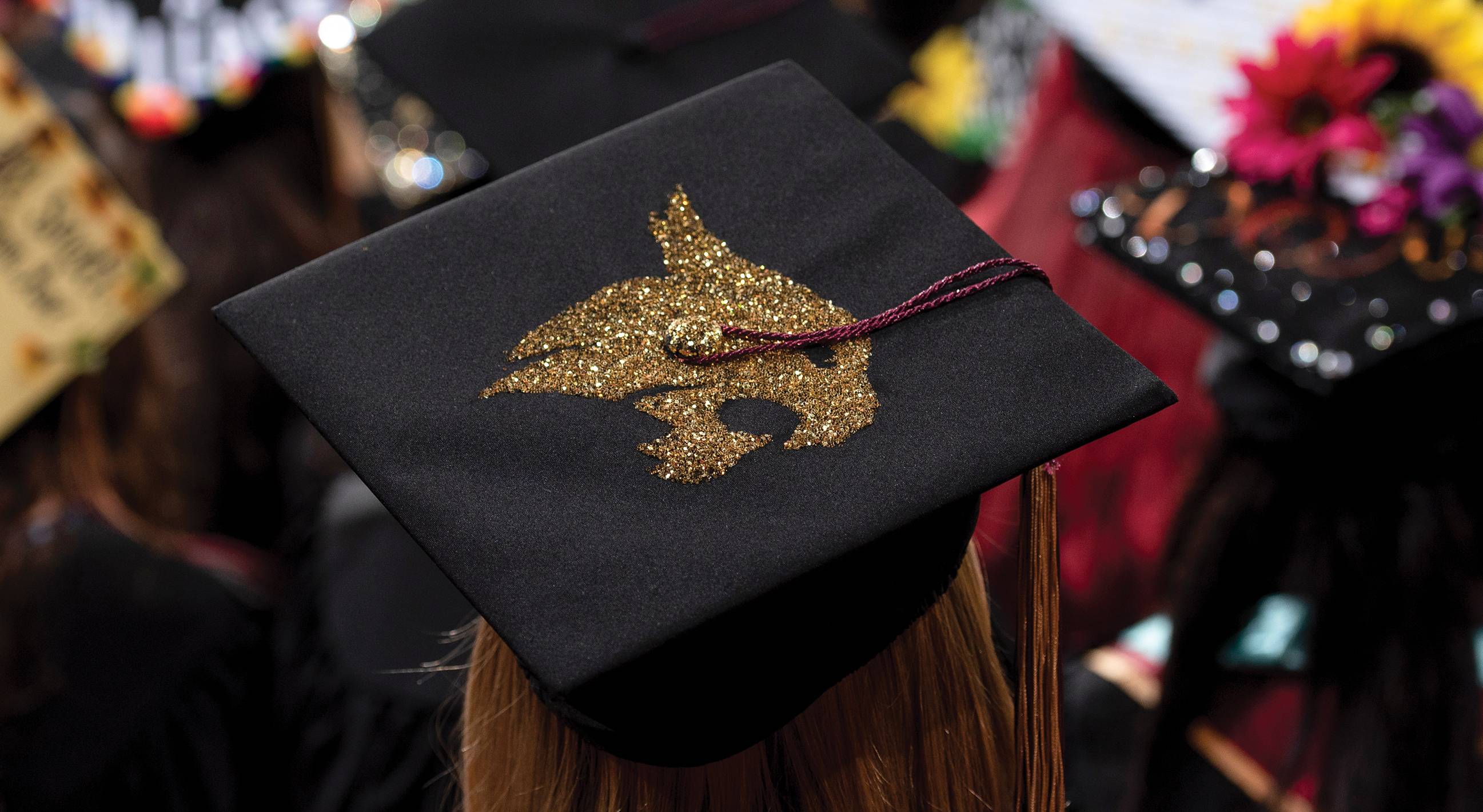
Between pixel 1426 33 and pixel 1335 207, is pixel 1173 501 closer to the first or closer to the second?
pixel 1335 207

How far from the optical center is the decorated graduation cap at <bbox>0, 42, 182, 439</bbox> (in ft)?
4.28

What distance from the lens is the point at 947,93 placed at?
294 cm

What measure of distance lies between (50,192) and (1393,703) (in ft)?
5.53

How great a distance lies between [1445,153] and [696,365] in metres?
0.92

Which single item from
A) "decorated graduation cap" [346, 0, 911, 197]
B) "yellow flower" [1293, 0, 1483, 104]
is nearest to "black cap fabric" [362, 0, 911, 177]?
"decorated graduation cap" [346, 0, 911, 197]

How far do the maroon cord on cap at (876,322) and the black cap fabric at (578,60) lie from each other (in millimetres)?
730

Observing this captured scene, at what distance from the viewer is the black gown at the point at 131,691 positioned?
132 cm

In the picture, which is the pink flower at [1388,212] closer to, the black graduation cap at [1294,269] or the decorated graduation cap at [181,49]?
the black graduation cap at [1294,269]

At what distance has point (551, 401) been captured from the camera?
0.73 m

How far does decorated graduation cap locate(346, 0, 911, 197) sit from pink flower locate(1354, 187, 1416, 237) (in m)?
0.62

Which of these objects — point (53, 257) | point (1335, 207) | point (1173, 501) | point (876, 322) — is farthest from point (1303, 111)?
point (53, 257)

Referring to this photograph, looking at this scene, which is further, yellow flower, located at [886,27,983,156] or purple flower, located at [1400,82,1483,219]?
yellow flower, located at [886,27,983,156]

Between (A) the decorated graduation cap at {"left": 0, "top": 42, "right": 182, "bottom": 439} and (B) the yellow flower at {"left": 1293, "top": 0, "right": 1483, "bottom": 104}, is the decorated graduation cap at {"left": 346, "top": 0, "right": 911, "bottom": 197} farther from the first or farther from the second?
(B) the yellow flower at {"left": 1293, "top": 0, "right": 1483, "bottom": 104}

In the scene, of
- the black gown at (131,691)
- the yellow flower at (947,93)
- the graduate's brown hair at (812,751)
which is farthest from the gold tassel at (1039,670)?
the yellow flower at (947,93)
